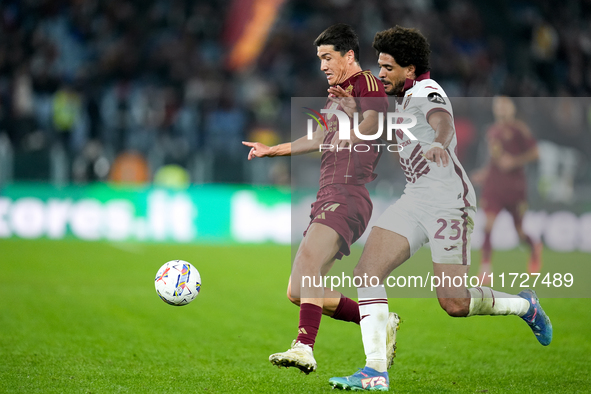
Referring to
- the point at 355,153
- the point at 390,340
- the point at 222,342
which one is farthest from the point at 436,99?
the point at 222,342

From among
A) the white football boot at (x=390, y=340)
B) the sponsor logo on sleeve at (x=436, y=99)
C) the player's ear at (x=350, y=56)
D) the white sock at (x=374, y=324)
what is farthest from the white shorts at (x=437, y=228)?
the player's ear at (x=350, y=56)

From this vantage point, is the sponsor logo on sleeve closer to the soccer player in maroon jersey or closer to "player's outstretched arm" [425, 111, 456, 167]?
"player's outstretched arm" [425, 111, 456, 167]

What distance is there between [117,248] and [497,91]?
34.0 feet

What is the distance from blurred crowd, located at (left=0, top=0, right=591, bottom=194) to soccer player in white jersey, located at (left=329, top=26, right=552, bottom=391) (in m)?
8.43

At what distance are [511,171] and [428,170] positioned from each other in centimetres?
576

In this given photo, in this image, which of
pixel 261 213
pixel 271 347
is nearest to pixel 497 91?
pixel 261 213

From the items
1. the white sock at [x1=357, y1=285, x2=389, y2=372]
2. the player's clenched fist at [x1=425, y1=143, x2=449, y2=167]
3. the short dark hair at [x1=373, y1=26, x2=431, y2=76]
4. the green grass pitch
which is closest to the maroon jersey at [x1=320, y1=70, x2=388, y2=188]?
the short dark hair at [x1=373, y1=26, x2=431, y2=76]

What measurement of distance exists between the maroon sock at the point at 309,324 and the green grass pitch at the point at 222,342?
1.02ft

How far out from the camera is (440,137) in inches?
163

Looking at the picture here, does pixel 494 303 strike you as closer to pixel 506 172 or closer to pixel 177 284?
pixel 177 284

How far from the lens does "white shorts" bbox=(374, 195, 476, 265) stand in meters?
4.30

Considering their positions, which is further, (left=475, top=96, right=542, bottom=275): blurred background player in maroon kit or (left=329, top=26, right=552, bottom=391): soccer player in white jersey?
(left=475, top=96, right=542, bottom=275): blurred background player in maroon kit

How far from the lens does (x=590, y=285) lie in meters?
8.92

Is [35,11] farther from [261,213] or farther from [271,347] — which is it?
[271,347]
